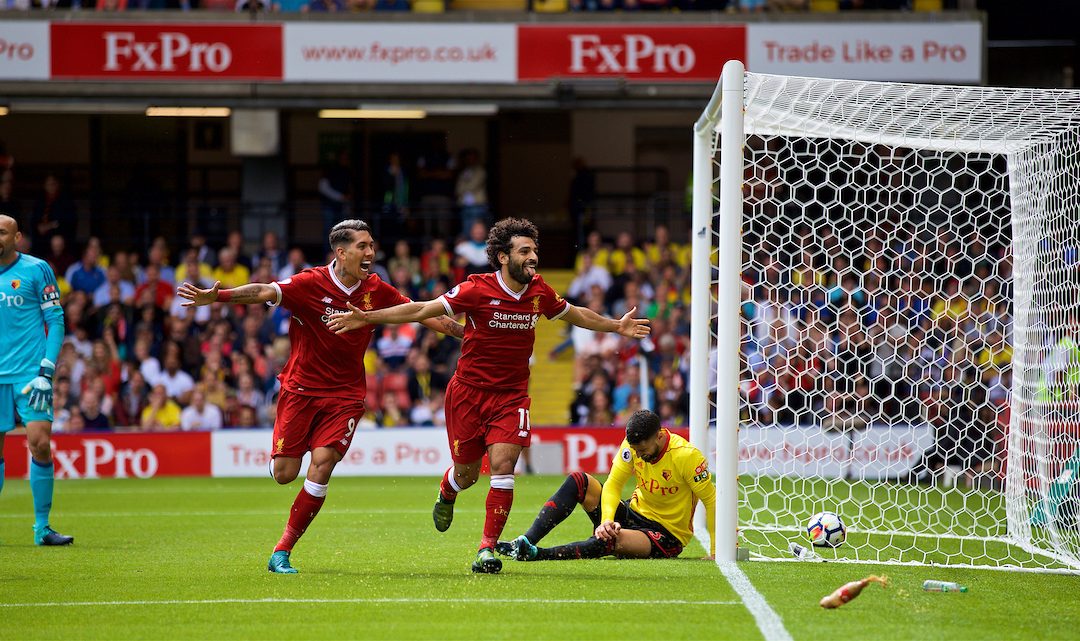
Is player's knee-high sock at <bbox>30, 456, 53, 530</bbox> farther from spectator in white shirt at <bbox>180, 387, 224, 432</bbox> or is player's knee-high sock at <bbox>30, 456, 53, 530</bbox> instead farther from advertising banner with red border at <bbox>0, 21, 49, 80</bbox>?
advertising banner with red border at <bbox>0, 21, 49, 80</bbox>

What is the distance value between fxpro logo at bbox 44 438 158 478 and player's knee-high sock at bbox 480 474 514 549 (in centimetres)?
962

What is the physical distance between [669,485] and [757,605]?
1695 millimetres

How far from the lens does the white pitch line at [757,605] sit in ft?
19.8

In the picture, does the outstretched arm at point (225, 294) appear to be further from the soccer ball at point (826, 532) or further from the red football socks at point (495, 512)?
the soccer ball at point (826, 532)

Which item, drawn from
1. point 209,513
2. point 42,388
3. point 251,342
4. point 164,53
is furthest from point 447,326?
point 164,53

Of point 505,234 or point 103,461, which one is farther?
point 103,461

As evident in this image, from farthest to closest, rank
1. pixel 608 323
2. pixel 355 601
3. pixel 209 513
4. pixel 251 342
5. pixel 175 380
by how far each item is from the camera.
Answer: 1. pixel 251 342
2. pixel 175 380
3. pixel 209 513
4. pixel 608 323
5. pixel 355 601

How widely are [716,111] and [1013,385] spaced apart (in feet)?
10.7

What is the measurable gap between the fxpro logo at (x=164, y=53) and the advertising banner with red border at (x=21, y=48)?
36.5 inches

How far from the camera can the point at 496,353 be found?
814cm

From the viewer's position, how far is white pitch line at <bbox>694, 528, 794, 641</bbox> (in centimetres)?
604

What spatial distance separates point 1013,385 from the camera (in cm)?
1006

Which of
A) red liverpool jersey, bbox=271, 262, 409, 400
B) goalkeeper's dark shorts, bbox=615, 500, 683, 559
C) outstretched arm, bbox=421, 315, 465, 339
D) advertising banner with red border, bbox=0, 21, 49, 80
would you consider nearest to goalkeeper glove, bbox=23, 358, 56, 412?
red liverpool jersey, bbox=271, 262, 409, 400

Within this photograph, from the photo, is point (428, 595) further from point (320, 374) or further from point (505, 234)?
point (505, 234)
